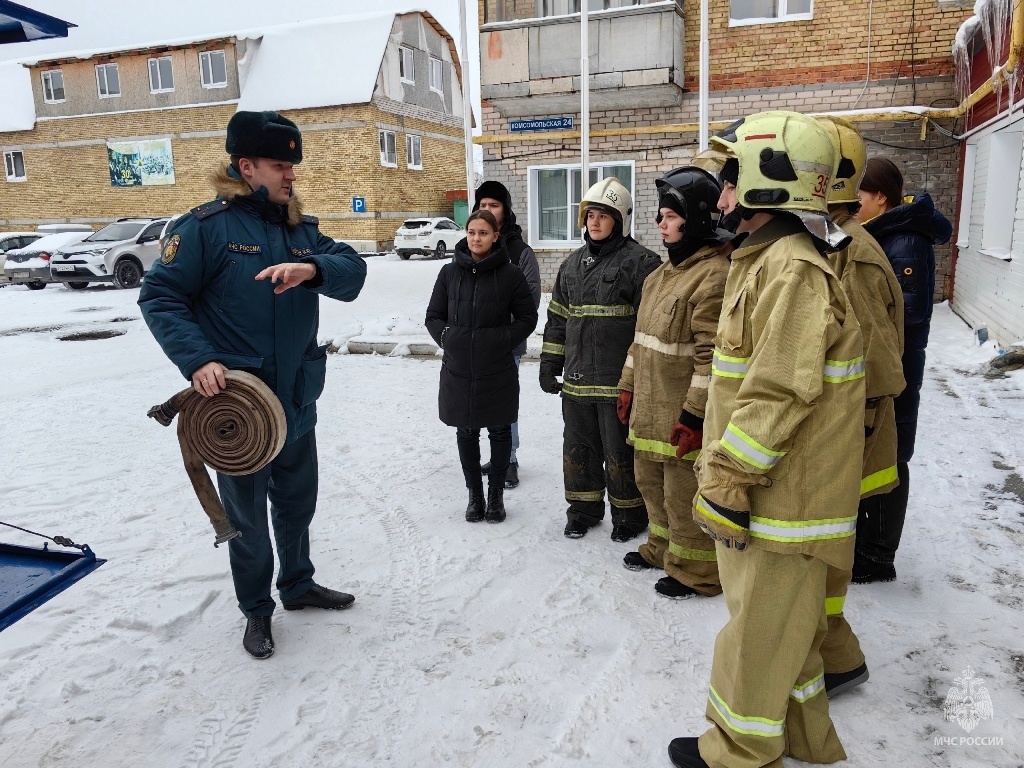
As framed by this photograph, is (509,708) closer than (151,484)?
Yes

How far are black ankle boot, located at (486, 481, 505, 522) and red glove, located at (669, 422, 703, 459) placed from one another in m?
1.73

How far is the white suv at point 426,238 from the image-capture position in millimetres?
24781

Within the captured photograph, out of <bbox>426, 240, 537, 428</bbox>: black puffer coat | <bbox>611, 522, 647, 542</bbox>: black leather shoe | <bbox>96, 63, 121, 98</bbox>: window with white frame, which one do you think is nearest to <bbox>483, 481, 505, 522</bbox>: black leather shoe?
<bbox>426, 240, 537, 428</bbox>: black puffer coat

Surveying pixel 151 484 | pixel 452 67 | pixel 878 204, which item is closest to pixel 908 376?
pixel 878 204

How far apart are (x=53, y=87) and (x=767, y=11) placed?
31.5 meters

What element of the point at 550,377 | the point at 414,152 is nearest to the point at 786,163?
the point at 550,377

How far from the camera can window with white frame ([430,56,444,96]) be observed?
102 ft

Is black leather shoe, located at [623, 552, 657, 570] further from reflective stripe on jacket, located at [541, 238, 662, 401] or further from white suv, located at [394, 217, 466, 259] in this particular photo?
white suv, located at [394, 217, 466, 259]

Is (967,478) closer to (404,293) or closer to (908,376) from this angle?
(908,376)

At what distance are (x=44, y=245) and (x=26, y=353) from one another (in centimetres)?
991

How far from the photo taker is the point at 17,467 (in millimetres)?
5438

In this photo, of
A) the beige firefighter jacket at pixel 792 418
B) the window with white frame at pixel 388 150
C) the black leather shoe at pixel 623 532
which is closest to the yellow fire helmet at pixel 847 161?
the beige firefighter jacket at pixel 792 418

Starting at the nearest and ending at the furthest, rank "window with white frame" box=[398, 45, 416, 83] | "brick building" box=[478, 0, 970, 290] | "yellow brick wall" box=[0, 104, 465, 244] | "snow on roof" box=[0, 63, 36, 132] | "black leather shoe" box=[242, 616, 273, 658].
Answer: "black leather shoe" box=[242, 616, 273, 658] → "brick building" box=[478, 0, 970, 290] → "yellow brick wall" box=[0, 104, 465, 244] → "window with white frame" box=[398, 45, 416, 83] → "snow on roof" box=[0, 63, 36, 132]

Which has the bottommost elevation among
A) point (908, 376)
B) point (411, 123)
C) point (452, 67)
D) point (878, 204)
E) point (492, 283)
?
point (908, 376)
